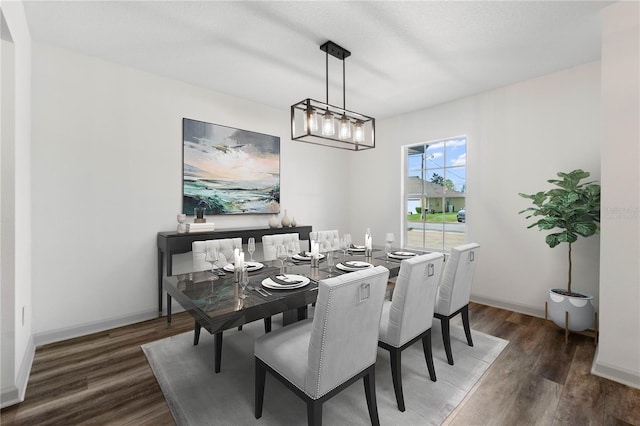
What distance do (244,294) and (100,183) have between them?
2333 millimetres

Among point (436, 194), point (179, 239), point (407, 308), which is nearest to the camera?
point (407, 308)

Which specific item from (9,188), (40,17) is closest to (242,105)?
(40,17)

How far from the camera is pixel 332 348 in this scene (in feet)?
4.62

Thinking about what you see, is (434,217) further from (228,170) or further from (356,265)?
(228,170)

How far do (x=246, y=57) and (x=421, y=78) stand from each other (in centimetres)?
201

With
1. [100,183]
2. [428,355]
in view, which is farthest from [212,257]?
[428,355]

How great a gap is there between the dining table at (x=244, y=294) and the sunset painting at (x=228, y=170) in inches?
61.9

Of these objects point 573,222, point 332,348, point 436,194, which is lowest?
point 332,348

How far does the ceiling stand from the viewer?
218 cm

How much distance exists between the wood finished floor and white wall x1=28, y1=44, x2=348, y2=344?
44 cm

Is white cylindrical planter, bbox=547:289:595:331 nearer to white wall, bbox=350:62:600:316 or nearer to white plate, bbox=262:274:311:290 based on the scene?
white wall, bbox=350:62:600:316

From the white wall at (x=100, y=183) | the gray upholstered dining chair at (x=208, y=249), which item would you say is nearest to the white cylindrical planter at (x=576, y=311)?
the gray upholstered dining chair at (x=208, y=249)

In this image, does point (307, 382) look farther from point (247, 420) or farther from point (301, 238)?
point (301, 238)

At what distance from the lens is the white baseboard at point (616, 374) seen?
2.09 m
